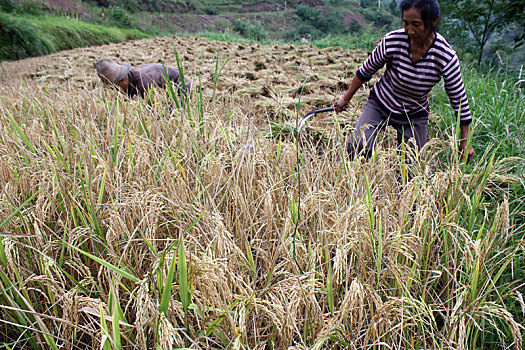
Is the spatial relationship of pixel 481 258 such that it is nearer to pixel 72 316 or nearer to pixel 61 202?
pixel 72 316

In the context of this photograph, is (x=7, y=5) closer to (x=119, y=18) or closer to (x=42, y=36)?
(x=42, y=36)

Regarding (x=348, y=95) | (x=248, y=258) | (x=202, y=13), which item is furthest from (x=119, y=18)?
(x=248, y=258)

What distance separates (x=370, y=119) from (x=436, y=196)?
92 cm

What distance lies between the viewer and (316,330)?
38.2 inches

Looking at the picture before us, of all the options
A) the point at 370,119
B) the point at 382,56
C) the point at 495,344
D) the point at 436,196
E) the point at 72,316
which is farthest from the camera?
the point at 370,119

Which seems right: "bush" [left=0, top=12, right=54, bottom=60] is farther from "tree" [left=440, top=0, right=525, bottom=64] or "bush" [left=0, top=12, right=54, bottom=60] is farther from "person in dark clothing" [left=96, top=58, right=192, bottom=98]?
"tree" [left=440, top=0, right=525, bottom=64]

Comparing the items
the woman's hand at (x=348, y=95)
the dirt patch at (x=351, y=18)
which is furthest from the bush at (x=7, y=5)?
the dirt patch at (x=351, y=18)

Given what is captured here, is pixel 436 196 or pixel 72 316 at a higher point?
pixel 436 196

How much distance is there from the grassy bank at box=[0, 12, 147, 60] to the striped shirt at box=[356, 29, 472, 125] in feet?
28.5

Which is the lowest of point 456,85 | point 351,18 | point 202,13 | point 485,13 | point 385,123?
point 351,18

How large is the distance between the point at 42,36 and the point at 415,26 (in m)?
9.97

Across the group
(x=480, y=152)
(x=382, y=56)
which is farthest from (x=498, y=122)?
(x=382, y=56)

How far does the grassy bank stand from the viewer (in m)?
7.85

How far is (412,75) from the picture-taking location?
1.87 metres
